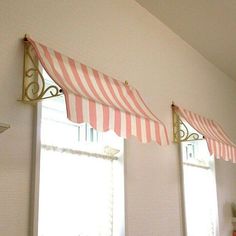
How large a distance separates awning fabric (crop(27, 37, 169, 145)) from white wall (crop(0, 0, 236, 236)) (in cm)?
16

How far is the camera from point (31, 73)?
192cm

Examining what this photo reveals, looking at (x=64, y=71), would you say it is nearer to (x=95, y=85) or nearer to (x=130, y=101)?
(x=95, y=85)

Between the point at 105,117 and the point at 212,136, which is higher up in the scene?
the point at 212,136

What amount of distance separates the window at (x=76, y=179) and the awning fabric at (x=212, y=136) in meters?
0.88

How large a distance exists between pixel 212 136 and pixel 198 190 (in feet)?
2.22

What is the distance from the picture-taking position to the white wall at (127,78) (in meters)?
1.80

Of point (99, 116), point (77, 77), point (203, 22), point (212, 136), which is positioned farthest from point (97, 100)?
point (203, 22)

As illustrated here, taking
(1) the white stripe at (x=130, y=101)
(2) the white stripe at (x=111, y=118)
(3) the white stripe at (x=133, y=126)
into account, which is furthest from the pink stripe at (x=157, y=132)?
(2) the white stripe at (x=111, y=118)

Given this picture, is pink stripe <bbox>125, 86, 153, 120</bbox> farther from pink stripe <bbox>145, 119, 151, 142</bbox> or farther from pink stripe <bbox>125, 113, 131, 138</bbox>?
pink stripe <bbox>125, 113, 131, 138</bbox>

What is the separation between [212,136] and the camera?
3291 millimetres

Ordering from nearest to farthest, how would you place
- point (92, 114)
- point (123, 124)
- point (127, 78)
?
point (92, 114) < point (123, 124) < point (127, 78)

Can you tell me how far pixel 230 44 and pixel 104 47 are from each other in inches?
71.1

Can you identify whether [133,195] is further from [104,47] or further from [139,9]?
[139,9]

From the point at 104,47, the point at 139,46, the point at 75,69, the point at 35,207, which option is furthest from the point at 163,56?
the point at 35,207
